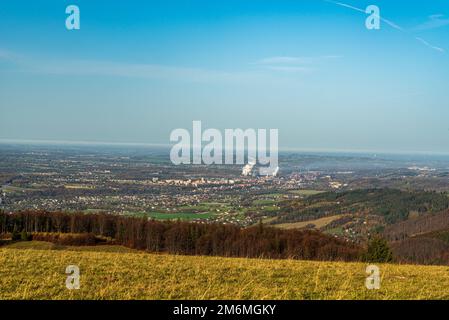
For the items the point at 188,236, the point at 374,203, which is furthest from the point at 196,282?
the point at 374,203

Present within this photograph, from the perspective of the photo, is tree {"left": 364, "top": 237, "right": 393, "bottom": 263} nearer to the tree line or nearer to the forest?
the tree line

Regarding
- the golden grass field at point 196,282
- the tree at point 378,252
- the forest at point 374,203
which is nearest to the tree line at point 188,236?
the tree at point 378,252

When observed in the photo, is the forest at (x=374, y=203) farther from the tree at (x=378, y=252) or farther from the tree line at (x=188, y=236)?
the tree at (x=378, y=252)

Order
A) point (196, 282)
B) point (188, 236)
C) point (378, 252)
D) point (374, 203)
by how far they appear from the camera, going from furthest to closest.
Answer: point (374, 203), point (188, 236), point (378, 252), point (196, 282)

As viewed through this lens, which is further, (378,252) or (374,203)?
(374,203)

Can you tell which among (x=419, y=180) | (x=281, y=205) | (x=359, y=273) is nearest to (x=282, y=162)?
(x=281, y=205)

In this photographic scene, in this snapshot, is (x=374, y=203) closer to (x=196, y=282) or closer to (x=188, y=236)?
(x=188, y=236)
